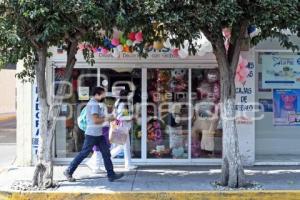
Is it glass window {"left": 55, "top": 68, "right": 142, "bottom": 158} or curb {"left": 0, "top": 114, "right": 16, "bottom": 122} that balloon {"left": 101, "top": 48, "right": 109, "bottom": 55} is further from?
curb {"left": 0, "top": 114, "right": 16, "bottom": 122}

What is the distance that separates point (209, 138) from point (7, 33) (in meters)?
5.66

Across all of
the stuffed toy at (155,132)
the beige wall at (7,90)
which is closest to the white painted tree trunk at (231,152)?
the stuffed toy at (155,132)

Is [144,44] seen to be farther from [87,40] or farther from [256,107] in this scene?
[256,107]

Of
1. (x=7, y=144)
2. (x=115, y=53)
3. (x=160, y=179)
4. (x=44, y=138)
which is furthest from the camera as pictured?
(x=7, y=144)

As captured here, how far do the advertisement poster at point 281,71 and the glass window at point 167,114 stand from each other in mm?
2028

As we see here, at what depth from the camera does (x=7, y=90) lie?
3052cm

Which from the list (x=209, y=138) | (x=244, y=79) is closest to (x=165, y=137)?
(x=209, y=138)

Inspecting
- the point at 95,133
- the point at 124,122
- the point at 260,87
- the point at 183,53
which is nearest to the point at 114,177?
the point at 95,133

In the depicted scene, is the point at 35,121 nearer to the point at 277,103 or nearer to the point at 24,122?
the point at 24,122

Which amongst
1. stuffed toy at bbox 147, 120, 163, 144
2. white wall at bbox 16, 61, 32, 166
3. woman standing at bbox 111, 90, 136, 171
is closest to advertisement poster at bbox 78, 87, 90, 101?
woman standing at bbox 111, 90, 136, 171

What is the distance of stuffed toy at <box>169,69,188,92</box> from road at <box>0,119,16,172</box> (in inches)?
167

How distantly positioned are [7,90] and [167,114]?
20282 mm

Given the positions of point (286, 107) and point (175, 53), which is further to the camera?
point (286, 107)

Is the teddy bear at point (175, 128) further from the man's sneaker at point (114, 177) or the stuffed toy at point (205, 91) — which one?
the man's sneaker at point (114, 177)
